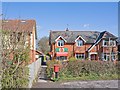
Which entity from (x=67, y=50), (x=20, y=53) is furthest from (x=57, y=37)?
(x=20, y=53)

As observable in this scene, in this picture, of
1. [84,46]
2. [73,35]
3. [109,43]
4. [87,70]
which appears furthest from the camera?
[73,35]

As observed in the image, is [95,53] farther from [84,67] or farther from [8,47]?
[8,47]

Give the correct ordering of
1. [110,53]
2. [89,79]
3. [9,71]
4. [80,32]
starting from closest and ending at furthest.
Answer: [9,71] < [89,79] < [110,53] < [80,32]

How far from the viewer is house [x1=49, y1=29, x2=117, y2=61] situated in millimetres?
39188

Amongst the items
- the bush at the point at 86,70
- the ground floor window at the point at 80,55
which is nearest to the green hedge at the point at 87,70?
the bush at the point at 86,70

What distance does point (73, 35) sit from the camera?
42.2m

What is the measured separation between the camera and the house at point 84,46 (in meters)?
39.2

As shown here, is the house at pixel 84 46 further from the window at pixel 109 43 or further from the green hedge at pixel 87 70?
the green hedge at pixel 87 70

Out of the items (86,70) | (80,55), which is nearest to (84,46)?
(80,55)

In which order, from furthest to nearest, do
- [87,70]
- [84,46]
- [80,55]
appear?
[80,55], [84,46], [87,70]

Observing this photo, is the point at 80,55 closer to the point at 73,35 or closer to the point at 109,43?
the point at 73,35

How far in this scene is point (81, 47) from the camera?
40.6 metres

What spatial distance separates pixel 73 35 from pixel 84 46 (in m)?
3.18

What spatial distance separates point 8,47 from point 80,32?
3698 centimetres
